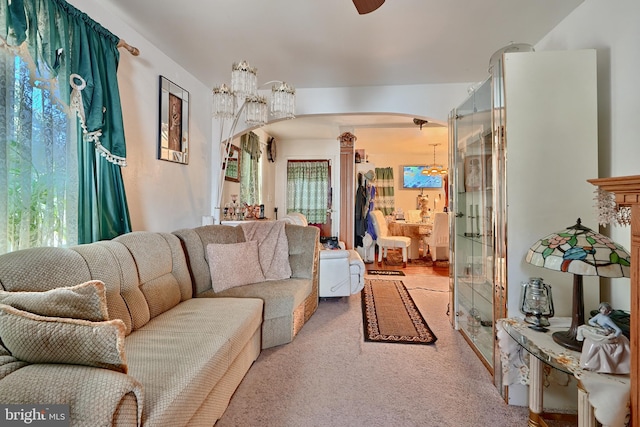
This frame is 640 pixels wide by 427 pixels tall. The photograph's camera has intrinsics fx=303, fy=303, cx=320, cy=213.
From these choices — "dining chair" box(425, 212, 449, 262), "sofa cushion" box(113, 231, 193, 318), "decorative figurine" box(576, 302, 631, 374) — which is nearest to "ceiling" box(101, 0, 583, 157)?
"sofa cushion" box(113, 231, 193, 318)

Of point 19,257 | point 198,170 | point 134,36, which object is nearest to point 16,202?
point 19,257

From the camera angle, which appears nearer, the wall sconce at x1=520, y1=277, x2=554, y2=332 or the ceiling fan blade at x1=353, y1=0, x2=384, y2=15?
the ceiling fan blade at x1=353, y1=0, x2=384, y2=15

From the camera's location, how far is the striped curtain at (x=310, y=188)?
19.7 ft

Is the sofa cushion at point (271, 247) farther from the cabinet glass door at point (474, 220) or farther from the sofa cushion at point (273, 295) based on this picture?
the cabinet glass door at point (474, 220)

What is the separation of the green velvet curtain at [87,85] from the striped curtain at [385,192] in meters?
5.97

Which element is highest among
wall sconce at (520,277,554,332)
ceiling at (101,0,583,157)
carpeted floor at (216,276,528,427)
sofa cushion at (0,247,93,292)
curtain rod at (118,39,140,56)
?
ceiling at (101,0,583,157)

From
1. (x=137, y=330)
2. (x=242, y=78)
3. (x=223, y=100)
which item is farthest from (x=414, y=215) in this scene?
(x=137, y=330)

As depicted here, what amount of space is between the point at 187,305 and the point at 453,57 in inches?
115

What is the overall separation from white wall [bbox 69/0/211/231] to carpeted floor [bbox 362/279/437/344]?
2.10m

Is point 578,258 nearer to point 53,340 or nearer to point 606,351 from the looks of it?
point 606,351

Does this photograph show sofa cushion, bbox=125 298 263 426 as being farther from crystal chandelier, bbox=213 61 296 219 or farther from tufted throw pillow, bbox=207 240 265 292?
crystal chandelier, bbox=213 61 296 219

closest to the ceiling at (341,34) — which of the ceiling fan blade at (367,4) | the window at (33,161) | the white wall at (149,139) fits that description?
the white wall at (149,139)

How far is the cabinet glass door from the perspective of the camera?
2.06m

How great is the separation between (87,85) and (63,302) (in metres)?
1.40
